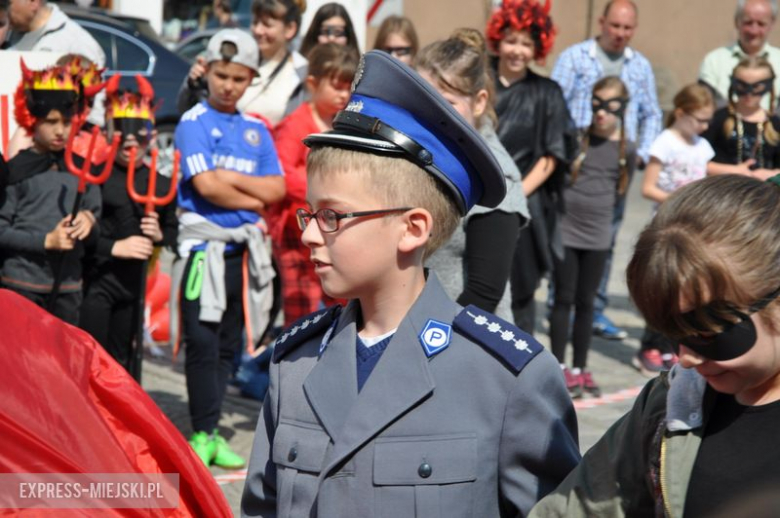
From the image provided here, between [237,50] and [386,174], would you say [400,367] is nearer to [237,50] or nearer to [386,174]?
[386,174]

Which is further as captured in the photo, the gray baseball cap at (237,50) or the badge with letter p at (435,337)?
the gray baseball cap at (237,50)

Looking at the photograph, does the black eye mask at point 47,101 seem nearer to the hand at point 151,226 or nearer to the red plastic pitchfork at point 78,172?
the red plastic pitchfork at point 78,172

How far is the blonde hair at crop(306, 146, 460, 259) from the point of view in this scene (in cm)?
223

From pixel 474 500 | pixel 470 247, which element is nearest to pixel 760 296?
pixel 474 500

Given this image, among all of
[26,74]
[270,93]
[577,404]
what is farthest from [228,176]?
[577,404]

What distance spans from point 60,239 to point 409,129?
3.01m

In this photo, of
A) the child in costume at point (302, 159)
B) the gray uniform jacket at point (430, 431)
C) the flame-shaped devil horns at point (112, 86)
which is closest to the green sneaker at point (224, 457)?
the child in costume at point (302, 159)

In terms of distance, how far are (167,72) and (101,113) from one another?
5961mm

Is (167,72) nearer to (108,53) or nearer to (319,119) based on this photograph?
(108,53)

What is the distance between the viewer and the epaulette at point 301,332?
2.39 meters

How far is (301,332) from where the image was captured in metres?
2.40

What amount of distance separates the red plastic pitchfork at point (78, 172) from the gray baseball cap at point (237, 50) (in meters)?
0.70

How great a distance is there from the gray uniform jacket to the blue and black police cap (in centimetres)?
30

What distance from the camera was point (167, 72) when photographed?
40.0 ft
